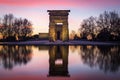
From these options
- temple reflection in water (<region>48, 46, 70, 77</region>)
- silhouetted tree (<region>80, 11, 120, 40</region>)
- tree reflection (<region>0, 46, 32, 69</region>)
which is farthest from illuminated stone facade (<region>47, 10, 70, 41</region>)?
temple reflection in water (<region>48, 46, 70, 77</region>)

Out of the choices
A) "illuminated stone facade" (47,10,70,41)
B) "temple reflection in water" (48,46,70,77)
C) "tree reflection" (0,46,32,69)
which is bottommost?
"temple reflection in water" (48,46,70,77)

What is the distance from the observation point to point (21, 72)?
34.5 feet

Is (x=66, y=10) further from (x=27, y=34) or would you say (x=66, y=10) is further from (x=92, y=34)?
(x=27, y=34)

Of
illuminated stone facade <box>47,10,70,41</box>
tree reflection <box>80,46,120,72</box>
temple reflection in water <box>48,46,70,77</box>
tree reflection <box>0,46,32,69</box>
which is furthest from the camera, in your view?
illuminated stone facade <box>47,10,70,41</box>

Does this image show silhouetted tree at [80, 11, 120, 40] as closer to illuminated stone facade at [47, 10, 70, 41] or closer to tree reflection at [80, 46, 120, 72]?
illuminated stone facade at [47, 10, 70, 41]

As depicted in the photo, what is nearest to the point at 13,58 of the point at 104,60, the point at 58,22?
the point at 104,60

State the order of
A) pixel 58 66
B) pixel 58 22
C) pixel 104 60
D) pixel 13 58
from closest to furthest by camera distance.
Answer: pixel 58 66, pixel 104 60, pixel 13 58, pixel 58 22

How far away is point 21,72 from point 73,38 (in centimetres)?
4061

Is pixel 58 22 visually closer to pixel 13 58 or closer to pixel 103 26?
pixel 103 26

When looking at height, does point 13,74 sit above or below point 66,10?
below

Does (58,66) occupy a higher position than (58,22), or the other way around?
(58,22)

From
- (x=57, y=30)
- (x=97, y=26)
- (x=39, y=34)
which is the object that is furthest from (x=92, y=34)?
(x=39, y=34)

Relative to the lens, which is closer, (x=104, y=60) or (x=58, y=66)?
(x=58, y=66)

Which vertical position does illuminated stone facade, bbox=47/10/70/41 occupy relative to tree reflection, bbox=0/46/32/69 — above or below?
above
